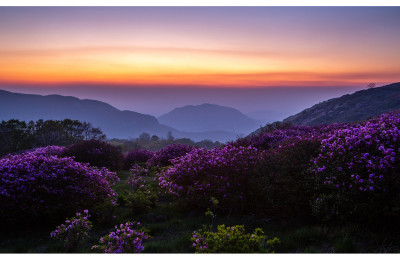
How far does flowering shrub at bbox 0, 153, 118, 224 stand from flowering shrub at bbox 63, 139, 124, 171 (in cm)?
654

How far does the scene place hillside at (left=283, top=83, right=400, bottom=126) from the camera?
122ft

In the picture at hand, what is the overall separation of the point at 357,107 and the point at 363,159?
1637 inches

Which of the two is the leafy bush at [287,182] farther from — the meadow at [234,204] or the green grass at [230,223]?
the green grass at [230,223]

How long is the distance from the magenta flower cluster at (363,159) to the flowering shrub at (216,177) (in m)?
1.93

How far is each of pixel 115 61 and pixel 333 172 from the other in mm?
9475

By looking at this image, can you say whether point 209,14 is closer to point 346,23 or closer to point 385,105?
point 346,23

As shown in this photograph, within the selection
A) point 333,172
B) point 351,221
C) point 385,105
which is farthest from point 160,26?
point 385,105

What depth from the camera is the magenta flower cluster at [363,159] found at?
5.52 metres

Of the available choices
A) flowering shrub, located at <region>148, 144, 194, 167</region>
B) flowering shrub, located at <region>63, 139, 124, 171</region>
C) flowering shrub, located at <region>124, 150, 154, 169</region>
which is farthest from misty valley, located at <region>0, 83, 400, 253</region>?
flowering shrub, located at <region>124, 150, 154, 169</region>

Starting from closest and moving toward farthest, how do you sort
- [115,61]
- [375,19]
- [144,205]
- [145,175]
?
[144,205] < [375,19] < [115,61] < [145,175]

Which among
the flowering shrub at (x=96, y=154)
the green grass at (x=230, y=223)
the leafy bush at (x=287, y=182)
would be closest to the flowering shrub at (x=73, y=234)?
the green grass at (x=230, y=223)

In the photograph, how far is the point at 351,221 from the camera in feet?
19.3

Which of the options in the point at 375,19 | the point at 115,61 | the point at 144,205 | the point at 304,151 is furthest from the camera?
the point at 115,61

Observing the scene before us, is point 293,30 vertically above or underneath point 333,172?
above
